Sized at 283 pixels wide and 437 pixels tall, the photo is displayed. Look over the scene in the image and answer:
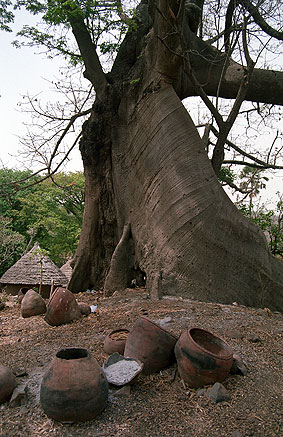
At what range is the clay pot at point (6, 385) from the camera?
5.97ft

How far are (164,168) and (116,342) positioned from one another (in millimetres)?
2508

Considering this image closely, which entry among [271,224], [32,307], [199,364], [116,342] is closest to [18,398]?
[116,342]

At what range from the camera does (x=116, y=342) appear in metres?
2.36

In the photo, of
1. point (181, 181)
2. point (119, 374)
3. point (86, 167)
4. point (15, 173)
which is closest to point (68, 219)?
point (15, 173)

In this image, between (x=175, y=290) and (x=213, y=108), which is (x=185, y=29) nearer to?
(x=213, y=108)

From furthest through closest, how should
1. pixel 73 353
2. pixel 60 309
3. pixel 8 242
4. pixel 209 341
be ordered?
pixel 8 242 → pixel 60 309 → pixel 209 341 → pixel 73 353

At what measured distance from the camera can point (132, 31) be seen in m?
5.32

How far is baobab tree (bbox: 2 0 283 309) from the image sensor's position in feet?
13.3

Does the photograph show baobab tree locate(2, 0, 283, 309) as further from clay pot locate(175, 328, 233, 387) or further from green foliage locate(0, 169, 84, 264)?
green foliage locate(0, 169, 84, 264)

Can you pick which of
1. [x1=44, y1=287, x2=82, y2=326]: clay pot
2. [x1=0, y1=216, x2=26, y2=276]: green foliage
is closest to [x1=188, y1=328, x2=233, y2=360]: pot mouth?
[x1=44, y1=287, x2=82, y2=326]: clay pot

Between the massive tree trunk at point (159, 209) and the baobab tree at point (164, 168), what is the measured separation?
1cm

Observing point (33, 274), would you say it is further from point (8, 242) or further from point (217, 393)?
point (217, 393)

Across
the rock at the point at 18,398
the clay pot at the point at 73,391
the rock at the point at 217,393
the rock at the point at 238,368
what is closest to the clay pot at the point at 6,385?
the rock at the point at 18,398

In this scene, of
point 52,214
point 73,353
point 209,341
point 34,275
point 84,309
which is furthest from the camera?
point 52,214
